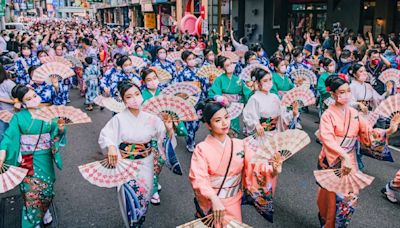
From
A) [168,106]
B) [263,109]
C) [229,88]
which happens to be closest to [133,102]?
[168,106]

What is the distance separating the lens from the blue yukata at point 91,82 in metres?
11.3

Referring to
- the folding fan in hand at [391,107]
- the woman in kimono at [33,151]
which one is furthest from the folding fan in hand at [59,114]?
the folding fan in hand at [391,107]

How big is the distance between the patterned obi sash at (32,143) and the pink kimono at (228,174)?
1.90 metres

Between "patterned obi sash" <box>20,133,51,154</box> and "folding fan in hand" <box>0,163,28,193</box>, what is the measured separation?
0.35 metres

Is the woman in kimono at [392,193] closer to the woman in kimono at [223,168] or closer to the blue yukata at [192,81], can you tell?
the woman in kimono at [223,168]

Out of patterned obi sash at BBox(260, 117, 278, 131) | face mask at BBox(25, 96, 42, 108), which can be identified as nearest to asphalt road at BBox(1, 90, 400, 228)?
patterned obi sash at BBox(260, 117, 278, 131)

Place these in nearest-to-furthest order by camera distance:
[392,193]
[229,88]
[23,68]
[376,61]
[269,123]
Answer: [392,193], [269,123], [229,88], [376,61], [23,68]

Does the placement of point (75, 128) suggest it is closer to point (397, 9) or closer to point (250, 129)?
point (250, 129)

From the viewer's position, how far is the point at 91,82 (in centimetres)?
1138

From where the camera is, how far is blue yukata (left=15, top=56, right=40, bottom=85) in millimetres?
9273

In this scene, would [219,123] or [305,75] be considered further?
[305,75]

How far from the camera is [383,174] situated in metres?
Result: 6.18

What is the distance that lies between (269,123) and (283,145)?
7.00 feet

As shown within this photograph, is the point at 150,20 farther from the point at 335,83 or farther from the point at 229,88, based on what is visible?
the point at 335,83
